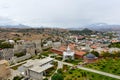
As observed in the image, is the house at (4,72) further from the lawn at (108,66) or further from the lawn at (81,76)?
the lawn at (108,66)

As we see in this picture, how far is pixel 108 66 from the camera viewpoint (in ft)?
152

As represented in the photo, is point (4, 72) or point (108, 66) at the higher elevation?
point (108, 66)

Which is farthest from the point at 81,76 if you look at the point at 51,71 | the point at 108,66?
the point at 108,66

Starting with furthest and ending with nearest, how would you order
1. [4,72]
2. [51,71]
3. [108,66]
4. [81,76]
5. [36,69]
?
[108,66] → [51,71] → [4,72] → [36,69] → [81,76]

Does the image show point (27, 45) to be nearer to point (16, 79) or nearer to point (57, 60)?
point (57, 60)

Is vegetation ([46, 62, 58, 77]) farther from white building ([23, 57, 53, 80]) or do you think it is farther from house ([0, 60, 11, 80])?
house ([0, 60, 11, 80])

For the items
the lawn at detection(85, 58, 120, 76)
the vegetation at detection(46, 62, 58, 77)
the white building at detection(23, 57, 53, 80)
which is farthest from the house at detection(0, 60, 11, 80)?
the lawn at detection(85, 58, 120, 76)

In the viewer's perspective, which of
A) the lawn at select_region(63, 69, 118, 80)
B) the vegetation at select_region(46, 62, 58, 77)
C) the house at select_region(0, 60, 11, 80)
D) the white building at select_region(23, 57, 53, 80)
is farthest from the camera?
the house at select_region(0, 60, 11, 80)

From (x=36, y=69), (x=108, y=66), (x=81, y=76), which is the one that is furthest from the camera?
(x=108, y=66)

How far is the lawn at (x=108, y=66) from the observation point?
43734mm

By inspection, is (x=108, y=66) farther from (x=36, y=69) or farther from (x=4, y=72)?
(x=4, y=72)

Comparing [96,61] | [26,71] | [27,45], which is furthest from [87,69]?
[27,45]

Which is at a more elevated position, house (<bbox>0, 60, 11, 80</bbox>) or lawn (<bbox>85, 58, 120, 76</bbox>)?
lawn (<bbox>85, 58, 120, 76</bbox>)

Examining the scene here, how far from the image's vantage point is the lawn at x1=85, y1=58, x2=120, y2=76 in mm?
43734
